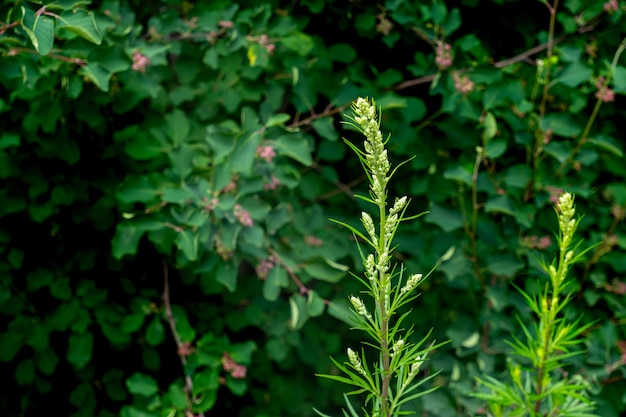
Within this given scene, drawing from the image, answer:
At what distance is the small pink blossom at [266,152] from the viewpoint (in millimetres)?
1873

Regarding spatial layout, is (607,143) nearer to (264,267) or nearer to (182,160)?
(264,267)

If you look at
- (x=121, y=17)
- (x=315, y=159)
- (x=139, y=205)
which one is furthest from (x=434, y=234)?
(x=121, y=17)

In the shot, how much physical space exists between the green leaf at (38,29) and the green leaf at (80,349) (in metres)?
0.95

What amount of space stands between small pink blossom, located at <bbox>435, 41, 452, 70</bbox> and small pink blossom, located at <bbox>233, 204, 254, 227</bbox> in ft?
2.36

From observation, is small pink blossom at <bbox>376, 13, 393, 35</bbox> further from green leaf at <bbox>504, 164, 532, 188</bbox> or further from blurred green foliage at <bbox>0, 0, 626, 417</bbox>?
green leaf at <bbox>504, 164, 532, 188</bbox>

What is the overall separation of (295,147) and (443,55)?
0.53 meters

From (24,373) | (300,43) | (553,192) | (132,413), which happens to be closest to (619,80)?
(553,192)

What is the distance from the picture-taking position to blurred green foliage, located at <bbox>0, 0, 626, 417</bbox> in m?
1.92

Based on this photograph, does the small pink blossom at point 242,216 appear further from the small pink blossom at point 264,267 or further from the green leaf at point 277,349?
the green leaf at point 277,349

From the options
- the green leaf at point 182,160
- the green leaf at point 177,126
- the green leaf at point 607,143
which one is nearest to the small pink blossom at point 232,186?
the green leaf at point 182,160

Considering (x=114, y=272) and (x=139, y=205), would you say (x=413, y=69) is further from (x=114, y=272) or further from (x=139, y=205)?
(x=114, y=272)

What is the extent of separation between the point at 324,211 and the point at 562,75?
0.82 m

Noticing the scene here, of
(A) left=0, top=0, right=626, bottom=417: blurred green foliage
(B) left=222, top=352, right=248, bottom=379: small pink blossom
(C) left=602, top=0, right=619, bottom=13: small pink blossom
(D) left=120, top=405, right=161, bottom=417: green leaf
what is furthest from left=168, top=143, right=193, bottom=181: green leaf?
(C) left=602, top=0, right=619, bottom=13: small pink blossom

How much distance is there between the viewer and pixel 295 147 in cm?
191
